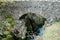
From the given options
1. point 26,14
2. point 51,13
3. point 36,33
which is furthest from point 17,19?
point 51,13

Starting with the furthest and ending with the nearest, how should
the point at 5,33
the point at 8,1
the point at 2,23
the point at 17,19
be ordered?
the point at 8,1 < the point at 17,19 < the point at 2,23 < the point at 5,33

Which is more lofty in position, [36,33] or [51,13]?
[51,13]

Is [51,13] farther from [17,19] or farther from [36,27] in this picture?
[17,19]

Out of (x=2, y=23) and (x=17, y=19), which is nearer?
(x=2, y=23)

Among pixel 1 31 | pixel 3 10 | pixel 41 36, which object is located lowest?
pixel 41 36

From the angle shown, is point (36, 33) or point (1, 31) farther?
point (36, 33)

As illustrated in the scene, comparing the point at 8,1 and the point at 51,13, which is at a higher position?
the point at 8,1

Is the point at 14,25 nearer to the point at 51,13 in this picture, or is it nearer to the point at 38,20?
Result: the point at 38,20

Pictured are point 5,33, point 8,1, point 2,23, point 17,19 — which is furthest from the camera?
point 8,1

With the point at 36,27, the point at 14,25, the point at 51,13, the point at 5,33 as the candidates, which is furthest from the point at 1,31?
the point at 51,13
